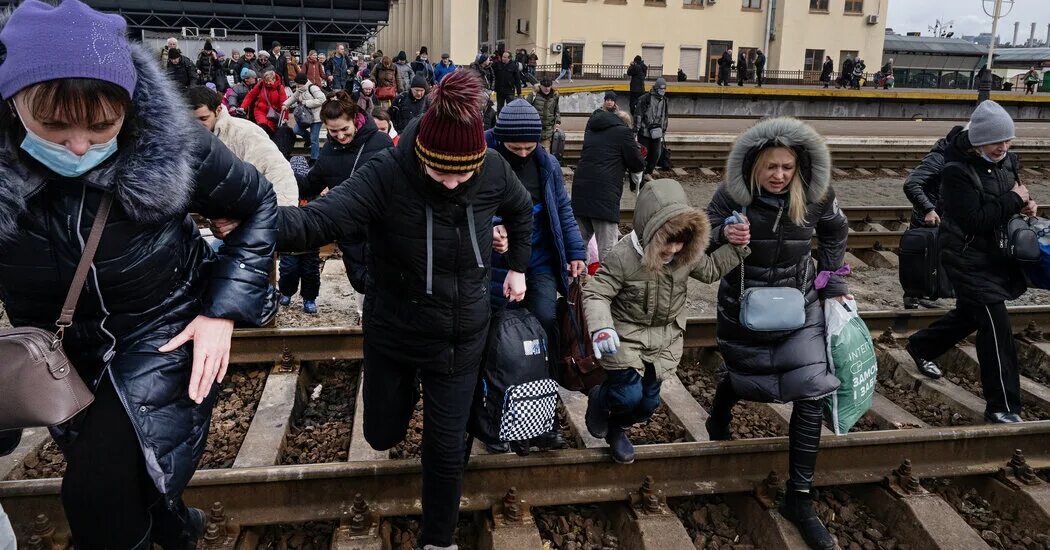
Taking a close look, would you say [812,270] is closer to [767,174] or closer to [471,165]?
[767,174]

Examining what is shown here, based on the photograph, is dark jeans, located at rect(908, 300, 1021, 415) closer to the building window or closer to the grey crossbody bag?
the grey crossbody bag

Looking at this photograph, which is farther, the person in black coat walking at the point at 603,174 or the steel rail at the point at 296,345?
the person in black coat walking at the point at 603,174

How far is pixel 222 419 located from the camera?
15.9 feet

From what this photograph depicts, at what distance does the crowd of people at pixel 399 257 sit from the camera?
7.29 ft

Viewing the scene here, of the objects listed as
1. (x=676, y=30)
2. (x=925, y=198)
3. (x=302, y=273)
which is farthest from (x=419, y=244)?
(x=676, y=30)

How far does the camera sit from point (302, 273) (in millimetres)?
6547

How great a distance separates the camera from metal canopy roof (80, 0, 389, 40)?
4525 centimetres

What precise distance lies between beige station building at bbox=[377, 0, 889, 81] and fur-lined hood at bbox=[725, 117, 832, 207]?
1571 inches

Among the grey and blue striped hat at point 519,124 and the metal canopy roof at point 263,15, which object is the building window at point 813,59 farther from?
the grey and blue striped hat at point 519,124

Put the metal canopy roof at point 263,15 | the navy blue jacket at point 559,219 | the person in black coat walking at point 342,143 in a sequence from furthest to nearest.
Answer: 1. the metal canopy roof at point 263,15
2. the person in black coat walking at point 342,143
3. the navy blue jacket at point 559,219

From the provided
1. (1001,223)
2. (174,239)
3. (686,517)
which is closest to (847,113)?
(1001,223)

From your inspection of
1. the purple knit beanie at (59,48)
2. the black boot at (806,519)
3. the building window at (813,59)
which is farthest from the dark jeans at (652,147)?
the building window at (813,59)

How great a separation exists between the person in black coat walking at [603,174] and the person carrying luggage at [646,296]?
372cm

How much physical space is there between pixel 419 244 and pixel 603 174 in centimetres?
492
